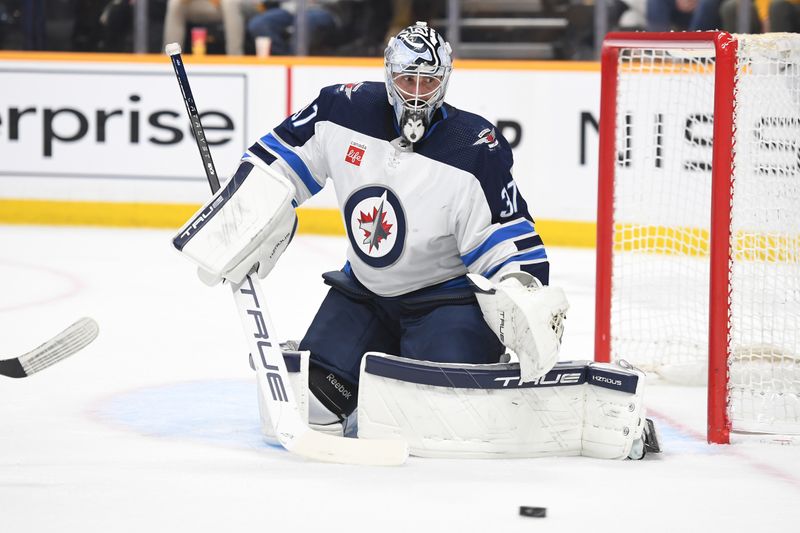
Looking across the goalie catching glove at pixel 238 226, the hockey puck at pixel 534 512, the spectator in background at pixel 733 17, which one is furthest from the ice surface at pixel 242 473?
the spectator in background at pixel 733 17

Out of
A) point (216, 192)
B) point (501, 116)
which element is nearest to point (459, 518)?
point (216, 192)

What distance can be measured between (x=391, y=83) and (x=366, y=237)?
1.11ft

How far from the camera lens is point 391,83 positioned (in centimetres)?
290

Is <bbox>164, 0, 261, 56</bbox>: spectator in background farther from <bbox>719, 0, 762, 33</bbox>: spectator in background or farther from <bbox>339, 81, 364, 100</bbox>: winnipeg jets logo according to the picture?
<bbox>339, 81, 364, 100</bbox>: winnipeg jets logo

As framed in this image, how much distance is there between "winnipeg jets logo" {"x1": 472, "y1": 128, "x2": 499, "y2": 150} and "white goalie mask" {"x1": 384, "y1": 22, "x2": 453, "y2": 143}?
115 millimetres

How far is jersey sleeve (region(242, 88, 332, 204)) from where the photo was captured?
3.05m

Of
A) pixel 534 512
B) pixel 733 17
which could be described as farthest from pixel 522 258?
pixel 733 17

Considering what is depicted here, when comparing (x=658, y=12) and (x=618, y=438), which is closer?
(x=618, y=438)

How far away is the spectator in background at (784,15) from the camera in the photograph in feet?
20.6

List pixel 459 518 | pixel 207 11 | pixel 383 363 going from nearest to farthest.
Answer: pixel 459 518 < pixel 383 363 < pixel 207 11

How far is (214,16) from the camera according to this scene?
7.10 meters

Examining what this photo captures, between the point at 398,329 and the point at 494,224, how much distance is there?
385 millimetres

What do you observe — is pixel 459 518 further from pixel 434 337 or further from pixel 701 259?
pixel 701 259

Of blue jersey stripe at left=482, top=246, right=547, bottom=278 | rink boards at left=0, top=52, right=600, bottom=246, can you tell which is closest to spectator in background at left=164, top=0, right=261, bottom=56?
rink boards at left=0, top=52, right=600, bottom=246
